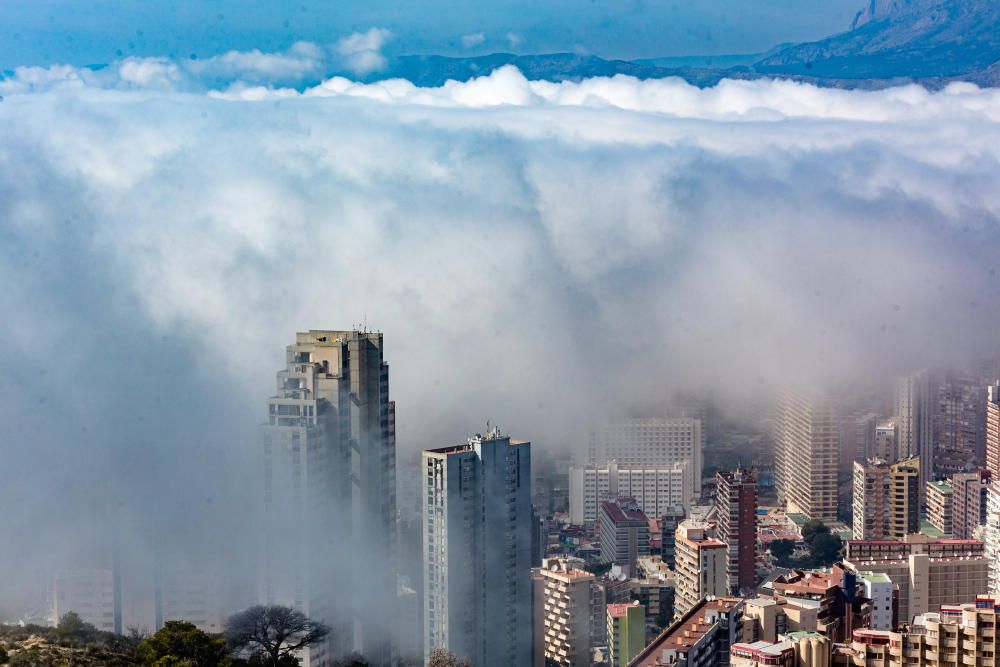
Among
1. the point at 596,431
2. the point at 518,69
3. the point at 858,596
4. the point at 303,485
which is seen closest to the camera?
the point at 303,485

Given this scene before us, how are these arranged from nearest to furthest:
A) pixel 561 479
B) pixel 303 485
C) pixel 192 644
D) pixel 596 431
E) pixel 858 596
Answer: pixel 192 644 < pixel 303 485 < pixel 858 596 < pixel 561 479 < pixel 596 431

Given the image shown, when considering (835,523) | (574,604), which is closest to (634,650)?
(574,604)

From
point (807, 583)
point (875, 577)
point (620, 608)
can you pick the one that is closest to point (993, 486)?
point (875, 577)

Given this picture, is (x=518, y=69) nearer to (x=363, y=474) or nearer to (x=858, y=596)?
(x=363, y=474)

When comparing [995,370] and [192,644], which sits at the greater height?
[995,370]

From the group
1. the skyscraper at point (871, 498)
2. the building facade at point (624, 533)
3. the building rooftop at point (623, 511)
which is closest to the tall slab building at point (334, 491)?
the building facade at point (624, 533)

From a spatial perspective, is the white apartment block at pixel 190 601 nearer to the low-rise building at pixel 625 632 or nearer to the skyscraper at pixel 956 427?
the low-rise building at pixel 625 632
